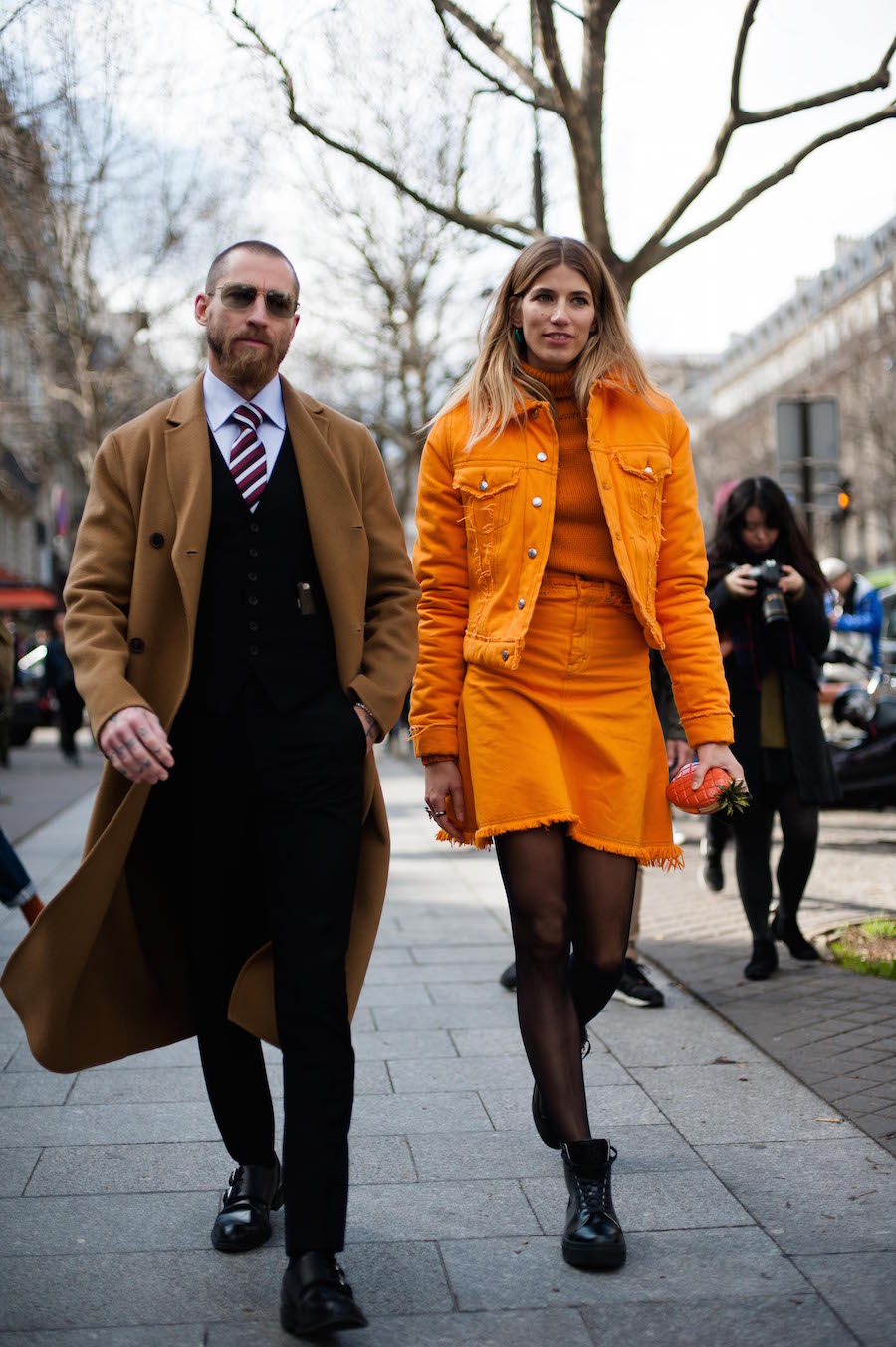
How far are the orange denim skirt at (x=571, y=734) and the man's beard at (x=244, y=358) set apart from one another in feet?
2.59

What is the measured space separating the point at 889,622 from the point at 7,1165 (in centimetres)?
1750

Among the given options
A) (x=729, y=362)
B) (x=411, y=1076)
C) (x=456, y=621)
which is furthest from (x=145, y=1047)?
(x=729, y=362)

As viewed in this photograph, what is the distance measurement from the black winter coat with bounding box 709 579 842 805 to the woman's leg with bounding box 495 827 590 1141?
9.03 ft


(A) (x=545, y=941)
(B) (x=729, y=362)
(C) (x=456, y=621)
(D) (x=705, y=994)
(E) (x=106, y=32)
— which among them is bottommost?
(D) (x=705, y=994)

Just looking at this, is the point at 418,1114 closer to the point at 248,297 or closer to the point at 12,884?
the point at 248,297

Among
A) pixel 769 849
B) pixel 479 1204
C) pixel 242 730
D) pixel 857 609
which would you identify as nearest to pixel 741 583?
pixel 769 849

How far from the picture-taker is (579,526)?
11.5ft

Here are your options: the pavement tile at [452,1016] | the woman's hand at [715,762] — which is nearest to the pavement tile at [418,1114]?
the pavement tile at [452,1016]

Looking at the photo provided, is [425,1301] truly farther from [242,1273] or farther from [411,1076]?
[411,1076]

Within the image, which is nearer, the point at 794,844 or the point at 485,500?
the point at 485,500

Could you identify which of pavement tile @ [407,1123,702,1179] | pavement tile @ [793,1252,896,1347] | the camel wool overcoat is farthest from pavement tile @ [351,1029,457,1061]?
pavement tile @ [793,1252,896,1347]

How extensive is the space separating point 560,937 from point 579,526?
0.94 metres

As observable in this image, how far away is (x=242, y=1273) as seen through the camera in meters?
3.16

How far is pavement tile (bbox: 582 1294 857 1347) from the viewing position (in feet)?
9.13
